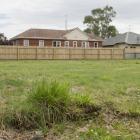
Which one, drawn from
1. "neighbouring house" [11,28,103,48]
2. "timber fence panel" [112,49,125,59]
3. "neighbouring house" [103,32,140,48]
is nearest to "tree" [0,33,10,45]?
"neighbouring house" [11,28,103,48]

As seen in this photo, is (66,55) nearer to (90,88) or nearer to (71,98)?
(90,88)

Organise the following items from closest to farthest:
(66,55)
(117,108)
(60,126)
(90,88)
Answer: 1. (60,126)
2. (117,108)
3. (90,88)
4. (66,55)

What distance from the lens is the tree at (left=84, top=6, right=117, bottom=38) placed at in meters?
90.5

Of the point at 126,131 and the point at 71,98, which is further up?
the point at 71,98

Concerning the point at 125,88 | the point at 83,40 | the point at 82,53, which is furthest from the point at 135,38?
the point at 125,88

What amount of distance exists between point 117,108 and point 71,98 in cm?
126

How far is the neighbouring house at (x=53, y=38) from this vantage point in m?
63.2

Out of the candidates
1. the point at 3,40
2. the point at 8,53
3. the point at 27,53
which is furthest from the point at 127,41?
the point at 8,53

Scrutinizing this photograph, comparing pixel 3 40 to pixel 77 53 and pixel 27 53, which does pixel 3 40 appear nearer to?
pixel 77 53

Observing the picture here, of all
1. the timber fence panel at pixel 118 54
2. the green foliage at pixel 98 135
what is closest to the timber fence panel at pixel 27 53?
the timber fence panel at pixel 118 54

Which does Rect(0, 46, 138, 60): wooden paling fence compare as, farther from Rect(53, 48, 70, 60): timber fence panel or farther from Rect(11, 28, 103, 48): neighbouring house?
Rect(11, 28, 103, 48): neighbouring house

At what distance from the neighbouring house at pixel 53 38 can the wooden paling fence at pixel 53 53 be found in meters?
14.6

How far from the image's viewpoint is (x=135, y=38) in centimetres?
7275

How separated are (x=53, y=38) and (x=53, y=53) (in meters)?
17.0
